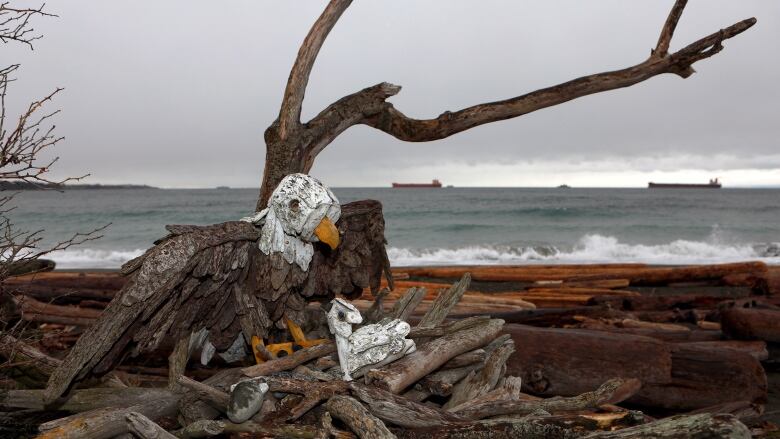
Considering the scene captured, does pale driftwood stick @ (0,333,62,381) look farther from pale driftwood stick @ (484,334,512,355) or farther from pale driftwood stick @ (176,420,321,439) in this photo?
pale driftwood stick @ (484,334,512,355)

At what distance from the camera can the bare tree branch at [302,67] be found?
16.7 feet

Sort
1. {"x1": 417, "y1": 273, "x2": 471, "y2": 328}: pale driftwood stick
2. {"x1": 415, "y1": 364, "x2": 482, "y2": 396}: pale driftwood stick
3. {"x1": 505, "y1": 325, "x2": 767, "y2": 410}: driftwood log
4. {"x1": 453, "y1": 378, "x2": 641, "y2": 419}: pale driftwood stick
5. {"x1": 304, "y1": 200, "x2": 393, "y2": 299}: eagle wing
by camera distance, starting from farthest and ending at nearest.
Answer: {"x1": 505, "y1": 325, "x2": 767, "y2": 410}: driftwood log → {"x1": 417, "y1": 273, "x2": 471, "y2": 328}: pale driftwood stick → {"x1": 304, "y1": 200, "x2": 393, "y2": 299}: eagle wing → {"x1": 415, "y1": 364, "x2": 482, "y2": 396}: pale driftwood stick → {"x1": 453, "y1": 378, "x2": 641, "y2": 419}: pale driftwood stick

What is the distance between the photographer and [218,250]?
139 inches

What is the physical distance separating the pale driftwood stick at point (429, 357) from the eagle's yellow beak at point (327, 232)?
0.85m

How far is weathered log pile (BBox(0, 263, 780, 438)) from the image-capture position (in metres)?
3.14

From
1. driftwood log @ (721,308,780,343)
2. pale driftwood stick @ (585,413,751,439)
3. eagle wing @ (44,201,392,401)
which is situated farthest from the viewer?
driftwood log @ (721,308,780,343)

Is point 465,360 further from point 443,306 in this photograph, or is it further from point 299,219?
point 299,219

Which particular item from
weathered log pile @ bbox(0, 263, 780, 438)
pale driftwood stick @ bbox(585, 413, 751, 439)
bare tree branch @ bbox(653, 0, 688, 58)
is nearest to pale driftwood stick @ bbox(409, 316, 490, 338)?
weathered log pile @ bbox(0, 263, 780, 438)

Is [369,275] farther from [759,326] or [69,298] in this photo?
[69,298]

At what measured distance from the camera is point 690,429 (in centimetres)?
252

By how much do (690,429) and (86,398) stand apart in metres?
3.51

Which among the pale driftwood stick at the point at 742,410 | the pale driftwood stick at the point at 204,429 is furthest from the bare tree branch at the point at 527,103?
the pale driftwood stick at the point at 204,429

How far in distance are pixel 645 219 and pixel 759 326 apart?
25.0m

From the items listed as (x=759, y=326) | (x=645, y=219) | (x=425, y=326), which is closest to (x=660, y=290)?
(x=759, y=326)
